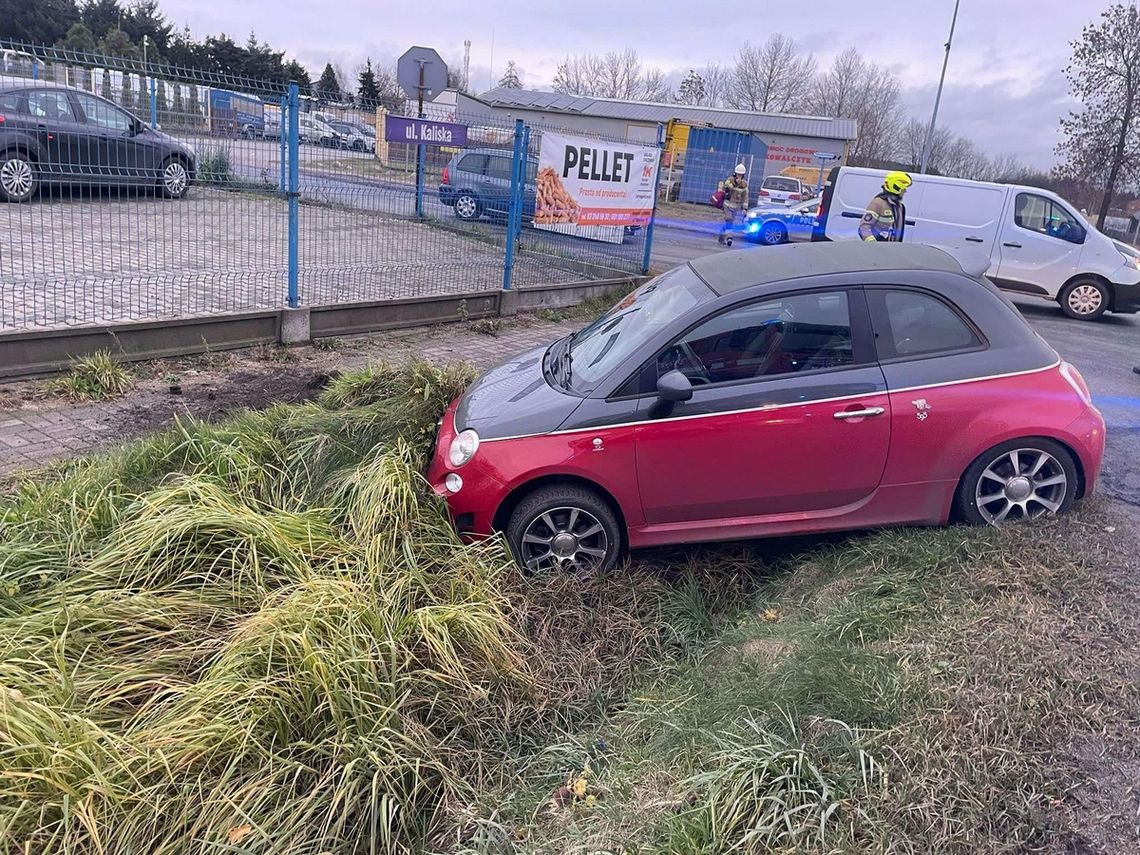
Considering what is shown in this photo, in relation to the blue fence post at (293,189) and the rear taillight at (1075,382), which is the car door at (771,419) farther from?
the blue fence post at (293,189)

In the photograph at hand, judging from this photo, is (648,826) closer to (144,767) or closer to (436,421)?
(144,767)

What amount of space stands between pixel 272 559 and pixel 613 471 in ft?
5.51

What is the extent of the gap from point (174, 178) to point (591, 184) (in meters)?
5.67

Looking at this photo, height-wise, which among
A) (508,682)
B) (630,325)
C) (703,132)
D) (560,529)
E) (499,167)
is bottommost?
(508,682)

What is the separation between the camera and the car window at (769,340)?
4375mm

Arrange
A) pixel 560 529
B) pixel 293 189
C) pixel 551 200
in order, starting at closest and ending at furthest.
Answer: pixel 560 529, pixel 293 189, pixel 551 200

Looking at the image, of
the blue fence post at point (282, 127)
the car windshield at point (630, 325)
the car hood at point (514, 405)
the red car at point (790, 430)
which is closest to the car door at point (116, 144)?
the blue fence post at point (282, 127)

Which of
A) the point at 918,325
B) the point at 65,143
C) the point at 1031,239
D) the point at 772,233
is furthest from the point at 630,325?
the point at 772,233

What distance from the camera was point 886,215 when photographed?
9.65m

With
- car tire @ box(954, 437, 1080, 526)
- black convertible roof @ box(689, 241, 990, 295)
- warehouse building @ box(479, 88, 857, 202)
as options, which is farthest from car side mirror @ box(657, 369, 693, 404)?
warehouse building @ box(479, 88, 857, 202)

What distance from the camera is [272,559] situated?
3719mm

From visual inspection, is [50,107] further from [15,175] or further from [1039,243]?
[1039,243]

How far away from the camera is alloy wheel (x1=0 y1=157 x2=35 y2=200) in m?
6.65

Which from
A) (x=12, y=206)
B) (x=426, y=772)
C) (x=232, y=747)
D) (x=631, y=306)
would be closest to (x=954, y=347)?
(x=631, y=306)
